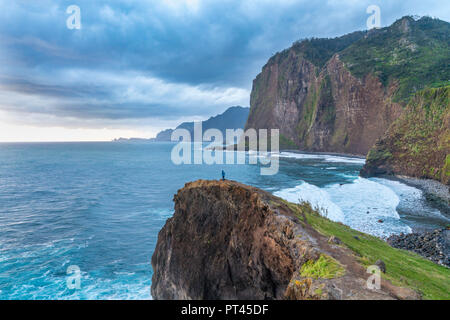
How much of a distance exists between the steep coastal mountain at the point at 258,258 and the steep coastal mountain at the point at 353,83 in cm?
8316

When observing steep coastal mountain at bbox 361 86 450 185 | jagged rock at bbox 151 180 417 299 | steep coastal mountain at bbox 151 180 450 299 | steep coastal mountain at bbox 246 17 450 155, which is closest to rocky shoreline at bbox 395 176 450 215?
steep coastal mountain at bbox 361 86 450 185

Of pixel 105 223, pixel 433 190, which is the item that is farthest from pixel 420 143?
pixel 105 223

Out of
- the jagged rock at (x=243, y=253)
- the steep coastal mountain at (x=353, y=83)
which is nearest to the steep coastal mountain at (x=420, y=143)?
the steep coastal mountain at (x=353, y=83)

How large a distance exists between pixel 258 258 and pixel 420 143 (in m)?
53.7

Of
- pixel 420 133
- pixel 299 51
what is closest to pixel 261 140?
pixel 299 51

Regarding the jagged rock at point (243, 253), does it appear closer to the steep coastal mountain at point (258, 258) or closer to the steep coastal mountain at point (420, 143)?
the steep coastal mountain at point (258, 258)

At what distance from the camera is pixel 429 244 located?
66.7 ft

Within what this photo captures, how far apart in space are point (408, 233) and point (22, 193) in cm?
5818

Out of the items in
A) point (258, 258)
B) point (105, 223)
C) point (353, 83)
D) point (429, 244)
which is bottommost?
point (105, 223)

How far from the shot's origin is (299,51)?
15800 cm

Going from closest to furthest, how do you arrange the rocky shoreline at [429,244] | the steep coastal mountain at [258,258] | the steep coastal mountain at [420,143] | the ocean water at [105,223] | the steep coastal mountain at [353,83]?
the steep coastal mountain at [258,258] → the rocky shoreline at [429,244] → the ocean water at [105,223] → the steep coastal mountain at [420,143] → the steep coastal mountain at [353,83]

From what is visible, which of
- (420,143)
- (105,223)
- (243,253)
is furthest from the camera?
(420,143)

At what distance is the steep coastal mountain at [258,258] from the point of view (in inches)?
287

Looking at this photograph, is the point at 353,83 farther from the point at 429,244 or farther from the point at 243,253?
the point at 243,253
